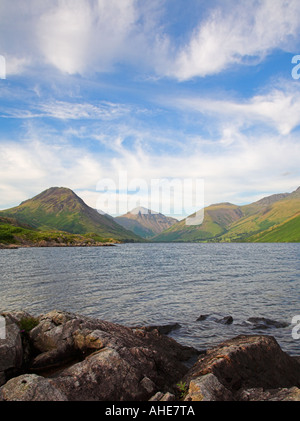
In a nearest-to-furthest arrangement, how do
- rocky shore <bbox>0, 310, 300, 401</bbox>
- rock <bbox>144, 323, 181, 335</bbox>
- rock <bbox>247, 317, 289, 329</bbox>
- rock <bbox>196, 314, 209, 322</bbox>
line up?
rocky shore <bbox>0, 310, 300, 401</bbox>, rock <bbox>144, 323, 181, 335</bbox>, rock <bbox>247, 317, 289, 329</bbox>, rock <bbox>196, 314, 209, 322</bbox>

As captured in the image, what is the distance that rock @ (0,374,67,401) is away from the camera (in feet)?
33.2

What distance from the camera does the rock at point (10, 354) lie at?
12.8 metres

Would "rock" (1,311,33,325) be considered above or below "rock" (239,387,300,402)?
above

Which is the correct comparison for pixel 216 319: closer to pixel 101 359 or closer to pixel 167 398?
pixel 101 359

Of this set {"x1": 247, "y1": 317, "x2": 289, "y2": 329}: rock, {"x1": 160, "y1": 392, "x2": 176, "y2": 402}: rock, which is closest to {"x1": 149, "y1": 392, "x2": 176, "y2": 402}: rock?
{"x1": 160, "y1": 392, "x2": 176, "y2": 402}: rock

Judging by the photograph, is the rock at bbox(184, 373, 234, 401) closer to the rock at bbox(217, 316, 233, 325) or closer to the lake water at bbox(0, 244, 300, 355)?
Answer: the lake water at bbox(0, 244, 300, 355)

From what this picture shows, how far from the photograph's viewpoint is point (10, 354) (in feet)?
43.9

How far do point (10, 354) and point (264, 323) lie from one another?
23532 mm

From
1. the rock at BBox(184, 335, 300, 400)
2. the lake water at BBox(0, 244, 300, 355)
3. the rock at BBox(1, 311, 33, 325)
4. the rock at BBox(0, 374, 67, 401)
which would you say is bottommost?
the lake water at BBox(0, 244, 300, 355)

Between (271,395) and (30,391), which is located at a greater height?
(30,391)

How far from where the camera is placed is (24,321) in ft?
58.2

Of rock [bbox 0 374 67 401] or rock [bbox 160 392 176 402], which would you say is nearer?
rock [bbox 0 374 67 401]

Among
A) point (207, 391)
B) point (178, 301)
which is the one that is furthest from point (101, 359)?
point (178, 301)
